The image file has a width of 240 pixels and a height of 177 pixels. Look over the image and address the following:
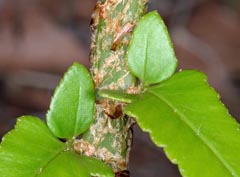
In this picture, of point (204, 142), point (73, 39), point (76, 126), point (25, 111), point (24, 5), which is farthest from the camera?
point (24, 5)

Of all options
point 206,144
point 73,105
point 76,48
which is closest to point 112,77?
point 73,105

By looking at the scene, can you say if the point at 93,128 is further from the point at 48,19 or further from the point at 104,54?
the point at 48,19

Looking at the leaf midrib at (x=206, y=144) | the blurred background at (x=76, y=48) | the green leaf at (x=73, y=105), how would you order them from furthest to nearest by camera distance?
the blurred background at (x=76, y=48)
the green leaf at (x=73, y=105)
the leaf midrib at (x=206, y=144)

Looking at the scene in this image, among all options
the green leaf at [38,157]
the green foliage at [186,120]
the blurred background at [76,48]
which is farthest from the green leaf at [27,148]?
the blurred background at [76,48]

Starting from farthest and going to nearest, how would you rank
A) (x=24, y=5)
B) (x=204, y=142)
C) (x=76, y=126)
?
(x=24, y=5) < (x=76, y=126) < (x=204, y=142)

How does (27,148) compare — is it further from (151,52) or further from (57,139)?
(151,52)

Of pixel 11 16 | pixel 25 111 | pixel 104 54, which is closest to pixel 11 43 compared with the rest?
pixel 11 16

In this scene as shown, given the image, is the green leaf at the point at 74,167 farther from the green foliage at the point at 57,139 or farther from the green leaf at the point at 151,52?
the green leaf at the point at 151,52
